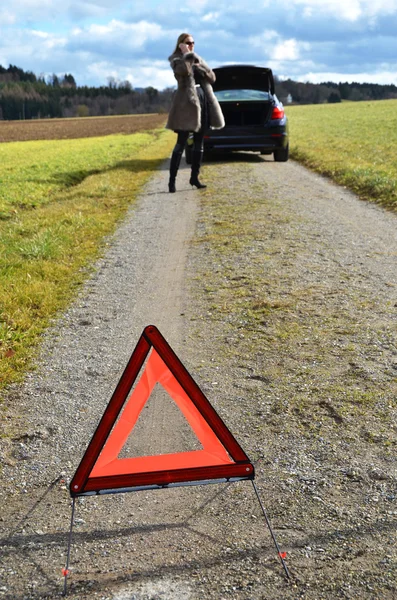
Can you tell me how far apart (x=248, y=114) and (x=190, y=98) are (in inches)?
186

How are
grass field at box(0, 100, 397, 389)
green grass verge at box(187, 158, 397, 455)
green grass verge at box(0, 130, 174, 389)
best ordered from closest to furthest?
green grass verge at box(187, 158, 397, 455) < green grass verge at box(0, 130, 174, 389) < grass field at box(0, 100, 397, 389)

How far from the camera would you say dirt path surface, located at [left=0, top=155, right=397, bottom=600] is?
2.34 meters

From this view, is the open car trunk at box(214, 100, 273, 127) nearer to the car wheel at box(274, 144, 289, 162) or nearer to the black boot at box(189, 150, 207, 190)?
the car wheel at box(274, 144, 289, 162)

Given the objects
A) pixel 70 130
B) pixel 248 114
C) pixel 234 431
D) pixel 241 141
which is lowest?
pixel 234 431

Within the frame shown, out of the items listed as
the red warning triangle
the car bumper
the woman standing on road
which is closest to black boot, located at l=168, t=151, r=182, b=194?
the woman standing on road

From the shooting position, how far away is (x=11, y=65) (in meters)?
162

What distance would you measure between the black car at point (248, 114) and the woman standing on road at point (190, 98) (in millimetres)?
3341

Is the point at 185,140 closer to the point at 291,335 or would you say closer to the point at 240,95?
the point at 240,95

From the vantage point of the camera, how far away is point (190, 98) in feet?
34.3

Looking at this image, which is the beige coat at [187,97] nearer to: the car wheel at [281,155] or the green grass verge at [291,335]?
the green grass verge at [291,335]

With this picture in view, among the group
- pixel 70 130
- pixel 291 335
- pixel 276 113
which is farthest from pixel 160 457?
pixel 70 130

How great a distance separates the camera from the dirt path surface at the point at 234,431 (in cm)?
234

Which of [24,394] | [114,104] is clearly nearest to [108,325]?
[24,394]

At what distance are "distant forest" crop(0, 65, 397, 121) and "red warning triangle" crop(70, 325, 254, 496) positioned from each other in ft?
390
